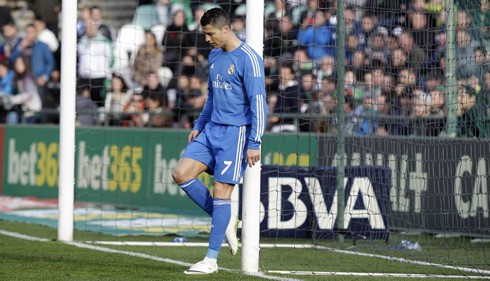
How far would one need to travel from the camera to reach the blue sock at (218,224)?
554cm

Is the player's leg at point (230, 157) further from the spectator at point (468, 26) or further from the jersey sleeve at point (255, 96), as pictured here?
the spectator at point (468, 26)

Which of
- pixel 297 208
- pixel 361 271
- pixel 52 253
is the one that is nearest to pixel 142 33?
pixel 297 208

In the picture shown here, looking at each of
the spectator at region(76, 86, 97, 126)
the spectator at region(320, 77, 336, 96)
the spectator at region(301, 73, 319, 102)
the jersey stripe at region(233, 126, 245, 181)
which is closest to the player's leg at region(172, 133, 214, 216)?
the jersey stripe at region(233, 126, 245, 181)

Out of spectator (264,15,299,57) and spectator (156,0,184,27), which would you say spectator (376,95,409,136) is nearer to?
spectator (264,15,299,57)

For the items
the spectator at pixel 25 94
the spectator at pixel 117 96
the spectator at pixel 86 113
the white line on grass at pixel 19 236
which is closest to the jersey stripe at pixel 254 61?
the white line on grass at pixel 19 236

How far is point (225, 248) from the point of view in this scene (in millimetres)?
7680

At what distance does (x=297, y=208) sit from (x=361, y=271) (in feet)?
7.41

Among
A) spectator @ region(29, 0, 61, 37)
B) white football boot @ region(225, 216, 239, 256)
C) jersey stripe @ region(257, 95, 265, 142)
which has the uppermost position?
spectator @ region(29, 0, 61, 37)

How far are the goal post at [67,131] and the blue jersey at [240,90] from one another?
104 inches

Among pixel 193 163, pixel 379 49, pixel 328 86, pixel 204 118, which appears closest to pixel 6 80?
Answer: pixel 328 86

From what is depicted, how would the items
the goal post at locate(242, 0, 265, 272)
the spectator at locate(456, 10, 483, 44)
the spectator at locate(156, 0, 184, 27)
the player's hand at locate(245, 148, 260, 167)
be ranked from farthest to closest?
the spectator at locate(156, 0, 184, 27) < the spectator at locate(456, 10, 483, 44) < the goal post at locate(242, 0, 265, 272) < the player's hand at locate(245, 148, 260, 167)

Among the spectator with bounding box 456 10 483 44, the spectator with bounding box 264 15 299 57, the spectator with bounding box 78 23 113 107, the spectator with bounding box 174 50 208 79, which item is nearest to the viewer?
the spectator with bounding box 456 10 483 44

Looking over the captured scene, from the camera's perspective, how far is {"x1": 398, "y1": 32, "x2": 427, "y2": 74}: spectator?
7.79m

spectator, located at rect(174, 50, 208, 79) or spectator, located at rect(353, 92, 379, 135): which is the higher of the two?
spectator, located at rect(174, 50, 208, 79)
